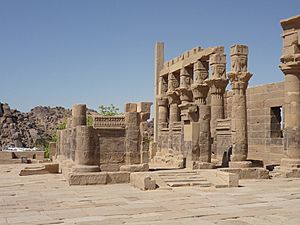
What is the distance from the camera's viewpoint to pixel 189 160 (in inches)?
720

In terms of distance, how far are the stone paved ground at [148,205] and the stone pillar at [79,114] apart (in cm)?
316

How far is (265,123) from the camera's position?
22.9 m

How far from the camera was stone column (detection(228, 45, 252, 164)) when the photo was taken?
17.7 metres

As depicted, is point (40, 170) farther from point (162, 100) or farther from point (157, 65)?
point (157, 65)

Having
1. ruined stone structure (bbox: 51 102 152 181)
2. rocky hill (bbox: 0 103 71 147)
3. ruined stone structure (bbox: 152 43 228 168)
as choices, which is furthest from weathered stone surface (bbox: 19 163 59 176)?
rocky hill (bbox: 0 103 71 147)

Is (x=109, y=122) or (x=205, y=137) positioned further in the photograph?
(x=205, y=137)

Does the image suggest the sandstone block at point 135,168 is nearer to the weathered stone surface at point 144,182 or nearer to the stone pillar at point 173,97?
the weathered stone surface at point 144,182

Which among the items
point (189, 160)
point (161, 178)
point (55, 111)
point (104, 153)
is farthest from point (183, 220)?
point (55, 111)

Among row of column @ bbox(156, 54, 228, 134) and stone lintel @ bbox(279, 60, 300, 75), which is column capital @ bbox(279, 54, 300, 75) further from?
row of column @ bbox(156, 54, 228, 134)

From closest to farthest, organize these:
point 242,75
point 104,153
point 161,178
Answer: point 161,178 → point 104,153 → point 242,75

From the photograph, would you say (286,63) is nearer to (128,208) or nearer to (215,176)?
(215,176)

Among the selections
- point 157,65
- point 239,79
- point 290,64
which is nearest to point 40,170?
point 239,79

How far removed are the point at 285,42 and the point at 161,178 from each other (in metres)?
7.75

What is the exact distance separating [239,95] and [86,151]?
648cm
